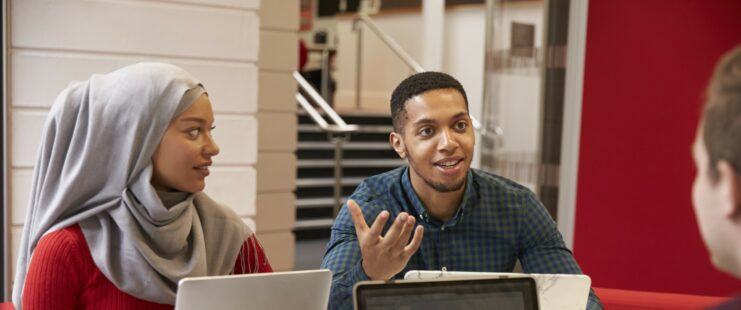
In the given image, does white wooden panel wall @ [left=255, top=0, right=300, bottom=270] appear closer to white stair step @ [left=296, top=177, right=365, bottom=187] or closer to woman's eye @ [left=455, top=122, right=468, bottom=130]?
woman's eye @ [left=455, top=122, right=468, bottom=130]

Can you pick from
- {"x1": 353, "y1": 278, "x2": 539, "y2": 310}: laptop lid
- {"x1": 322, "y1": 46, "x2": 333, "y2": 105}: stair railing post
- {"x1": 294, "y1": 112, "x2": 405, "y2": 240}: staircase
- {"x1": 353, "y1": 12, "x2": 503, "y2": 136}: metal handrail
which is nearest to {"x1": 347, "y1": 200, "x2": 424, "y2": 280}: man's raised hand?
{"x1": 353, "y1": 278, "x2": 539, "y2": 310}: laptop lid

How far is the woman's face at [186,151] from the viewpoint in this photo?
187 cm

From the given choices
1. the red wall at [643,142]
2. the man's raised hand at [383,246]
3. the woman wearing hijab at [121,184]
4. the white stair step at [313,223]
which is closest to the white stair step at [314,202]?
the white stair step at [313,223]

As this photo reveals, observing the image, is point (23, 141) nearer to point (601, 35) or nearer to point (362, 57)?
point (601, 35)

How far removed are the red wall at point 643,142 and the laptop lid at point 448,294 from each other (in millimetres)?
3169

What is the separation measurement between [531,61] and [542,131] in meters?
0.36

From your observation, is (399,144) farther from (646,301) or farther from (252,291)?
(252,291)

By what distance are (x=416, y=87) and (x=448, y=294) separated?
1.07 metres

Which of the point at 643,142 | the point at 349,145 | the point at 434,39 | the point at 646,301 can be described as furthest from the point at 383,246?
the point at 349,145

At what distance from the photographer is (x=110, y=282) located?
6.08ft

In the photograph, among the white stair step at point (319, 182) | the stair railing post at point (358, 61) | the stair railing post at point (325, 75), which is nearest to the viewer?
the white stair step at point (319, 182)

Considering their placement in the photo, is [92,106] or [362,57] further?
[362,57]

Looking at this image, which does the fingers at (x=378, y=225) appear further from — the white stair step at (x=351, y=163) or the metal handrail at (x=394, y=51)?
the white stair step at (x=351, y=163)

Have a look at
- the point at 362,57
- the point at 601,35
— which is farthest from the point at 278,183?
the point at 362,57
